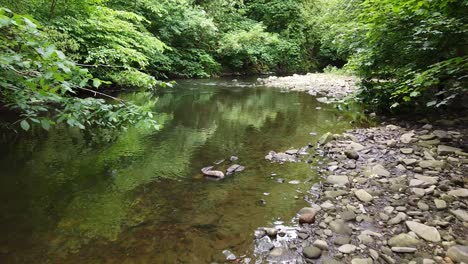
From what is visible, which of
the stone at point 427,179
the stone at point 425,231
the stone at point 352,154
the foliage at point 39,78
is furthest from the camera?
the stone at point 352,154

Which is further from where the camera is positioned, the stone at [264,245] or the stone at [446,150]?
the stone at [446,150]

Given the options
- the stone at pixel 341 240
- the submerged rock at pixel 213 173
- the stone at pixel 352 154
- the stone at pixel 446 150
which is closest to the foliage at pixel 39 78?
Answer: the stone at pixel 341 240

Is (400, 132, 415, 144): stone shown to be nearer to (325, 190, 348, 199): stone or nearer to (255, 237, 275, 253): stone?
(325, 190, 348, 199): stone

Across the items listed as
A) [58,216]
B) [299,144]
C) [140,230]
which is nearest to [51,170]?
[58,216]

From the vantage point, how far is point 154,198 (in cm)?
413

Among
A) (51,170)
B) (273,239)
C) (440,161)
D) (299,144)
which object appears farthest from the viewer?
(299,144)

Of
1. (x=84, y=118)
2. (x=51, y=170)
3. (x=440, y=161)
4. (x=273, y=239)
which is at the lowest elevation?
(x=51, y=170)

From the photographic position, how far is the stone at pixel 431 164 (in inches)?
170

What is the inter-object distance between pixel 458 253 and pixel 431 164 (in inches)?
81.1

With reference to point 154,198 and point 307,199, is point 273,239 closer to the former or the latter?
point 307,199

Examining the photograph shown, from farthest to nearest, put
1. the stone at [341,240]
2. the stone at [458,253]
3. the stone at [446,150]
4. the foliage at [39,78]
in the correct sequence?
the stone at [446,150]
the stone at [341,240]
the stone at [458,253]
the foliage at [39,78]

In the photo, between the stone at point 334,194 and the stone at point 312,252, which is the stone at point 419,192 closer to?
the stone at point 334,194

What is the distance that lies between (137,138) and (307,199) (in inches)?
166

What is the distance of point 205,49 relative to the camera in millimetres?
A: 22797
